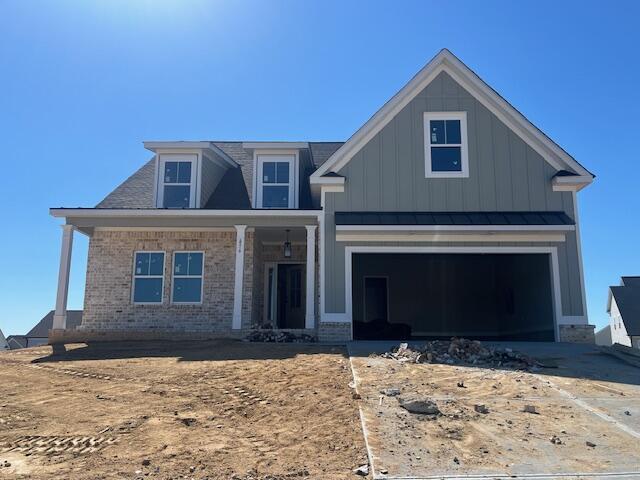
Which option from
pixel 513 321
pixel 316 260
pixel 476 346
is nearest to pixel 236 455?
pixel 476 346

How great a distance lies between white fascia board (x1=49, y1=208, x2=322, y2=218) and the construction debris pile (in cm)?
523

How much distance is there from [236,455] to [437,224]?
9038 mm

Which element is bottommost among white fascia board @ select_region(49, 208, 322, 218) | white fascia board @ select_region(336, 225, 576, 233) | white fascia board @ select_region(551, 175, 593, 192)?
white fascia board @ select_region(336, 225, 576, 233)

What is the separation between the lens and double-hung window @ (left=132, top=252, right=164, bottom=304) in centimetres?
1561

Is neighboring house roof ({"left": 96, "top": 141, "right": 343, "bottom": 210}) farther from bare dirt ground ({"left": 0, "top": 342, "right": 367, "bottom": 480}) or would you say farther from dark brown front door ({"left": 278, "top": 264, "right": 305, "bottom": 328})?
bare dirt ground ({"left": 0, "top": 342, "right": 367, "bottom": 480})

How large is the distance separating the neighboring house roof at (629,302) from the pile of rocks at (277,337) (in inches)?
1057

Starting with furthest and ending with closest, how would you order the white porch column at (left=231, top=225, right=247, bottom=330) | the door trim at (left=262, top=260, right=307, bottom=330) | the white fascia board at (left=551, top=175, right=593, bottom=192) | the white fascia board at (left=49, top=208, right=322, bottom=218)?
the door trim at (left=262, top=260, right=307, bottom=330)
the white fascia board at (left=49, top=208, right=322, bottom=218)
the white porch column at (left=231, top=225, right=247, bottom=330)
the white fascia board at (left=551, top=175, right=593, bottom=192)

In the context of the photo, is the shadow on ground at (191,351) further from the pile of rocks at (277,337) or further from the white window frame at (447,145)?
the white window frame at (447,145)

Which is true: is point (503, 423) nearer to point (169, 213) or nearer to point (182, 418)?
point (182, 418)

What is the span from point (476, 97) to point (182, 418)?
1120 centimetres

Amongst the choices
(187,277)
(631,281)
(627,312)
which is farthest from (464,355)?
(631,281)

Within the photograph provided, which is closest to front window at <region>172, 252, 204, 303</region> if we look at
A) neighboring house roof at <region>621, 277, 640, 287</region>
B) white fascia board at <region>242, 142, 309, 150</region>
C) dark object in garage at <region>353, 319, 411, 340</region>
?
white fascia board at <region>242, 142, 309, 150</region>

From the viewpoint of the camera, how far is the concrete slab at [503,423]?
5.06m

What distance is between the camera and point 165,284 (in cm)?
1559
